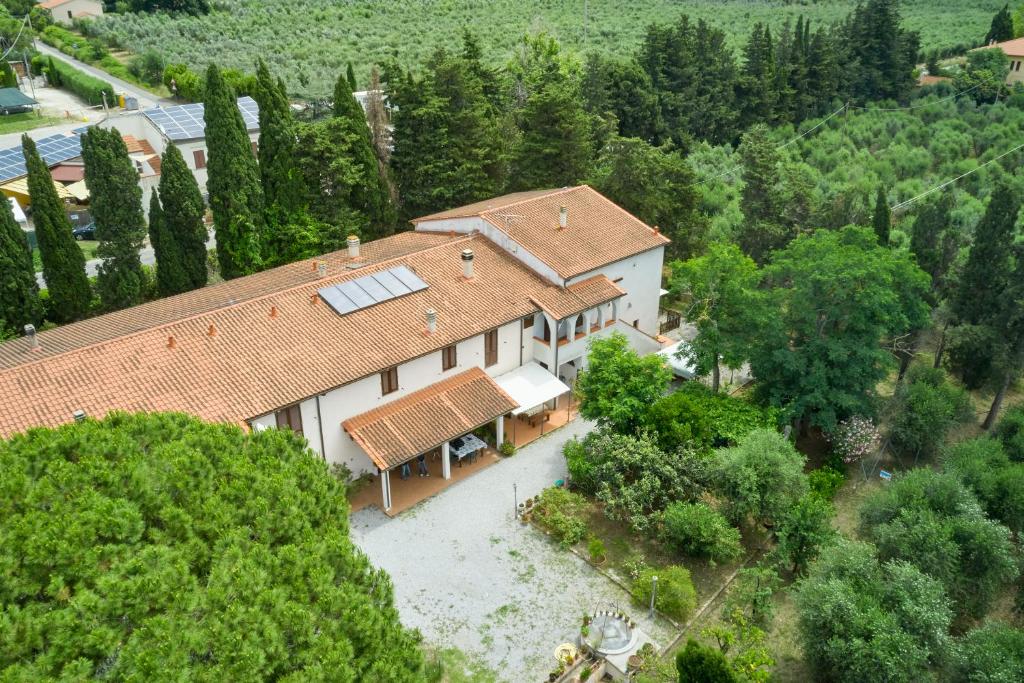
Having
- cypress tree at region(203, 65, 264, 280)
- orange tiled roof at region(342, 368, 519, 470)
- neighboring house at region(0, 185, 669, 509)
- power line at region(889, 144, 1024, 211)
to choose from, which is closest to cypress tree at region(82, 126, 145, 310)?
cypress tree at region(203, 65, 264, 280)

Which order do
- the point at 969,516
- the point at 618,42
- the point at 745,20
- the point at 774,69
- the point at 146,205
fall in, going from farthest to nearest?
the point at 745,20 < the point at 618,42 < the point at 774,69 < the point at 146,205 < the point at 969,516

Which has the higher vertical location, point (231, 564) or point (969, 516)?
point (231, 564)

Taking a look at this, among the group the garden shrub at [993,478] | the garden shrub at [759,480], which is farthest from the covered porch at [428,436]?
the garden shrub at [993,478]

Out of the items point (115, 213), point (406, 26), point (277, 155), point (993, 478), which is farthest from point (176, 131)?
point (406, 26)

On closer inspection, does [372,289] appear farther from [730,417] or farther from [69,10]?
[69,10]

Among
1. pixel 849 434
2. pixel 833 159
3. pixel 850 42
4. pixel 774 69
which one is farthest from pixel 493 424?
pixel 850 42

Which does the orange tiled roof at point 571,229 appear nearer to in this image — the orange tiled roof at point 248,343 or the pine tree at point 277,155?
the orange tiled roof at point 248,343

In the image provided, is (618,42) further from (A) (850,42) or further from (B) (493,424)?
(B) (493,424)
